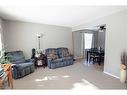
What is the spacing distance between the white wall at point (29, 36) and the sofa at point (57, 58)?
0.54 m

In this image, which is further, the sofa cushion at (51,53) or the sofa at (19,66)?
the sofa cushion at (51,53)

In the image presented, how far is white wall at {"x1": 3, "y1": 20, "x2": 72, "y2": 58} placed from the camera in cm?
524

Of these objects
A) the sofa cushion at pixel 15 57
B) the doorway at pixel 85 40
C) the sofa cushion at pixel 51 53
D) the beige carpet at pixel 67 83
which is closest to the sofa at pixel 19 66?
the sofa cushion at pixel 15 57

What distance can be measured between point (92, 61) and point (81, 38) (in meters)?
1.92

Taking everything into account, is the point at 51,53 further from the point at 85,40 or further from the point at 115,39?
the point at 85,40

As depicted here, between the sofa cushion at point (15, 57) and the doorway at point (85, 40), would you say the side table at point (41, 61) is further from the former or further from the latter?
the doorway at point (85, 40)

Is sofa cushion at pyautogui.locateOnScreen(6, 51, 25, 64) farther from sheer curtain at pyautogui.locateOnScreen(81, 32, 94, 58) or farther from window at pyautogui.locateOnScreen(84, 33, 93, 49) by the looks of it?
window at pyautogui.locateOnScreen(84, 33, 93, 49)

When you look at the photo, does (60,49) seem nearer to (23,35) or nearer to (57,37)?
(57,37)

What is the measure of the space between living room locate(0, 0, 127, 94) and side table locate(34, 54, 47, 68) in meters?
0.14

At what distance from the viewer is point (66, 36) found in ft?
23.5

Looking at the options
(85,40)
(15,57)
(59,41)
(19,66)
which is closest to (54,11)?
(19,66)

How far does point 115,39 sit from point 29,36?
13.1ft

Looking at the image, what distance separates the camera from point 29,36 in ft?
18.9

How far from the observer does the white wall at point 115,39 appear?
394 centimetres
